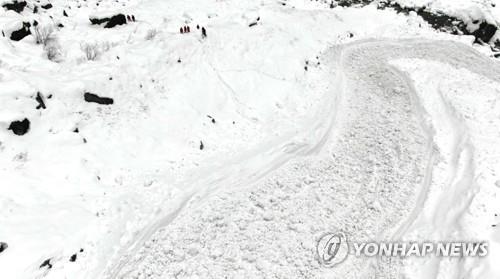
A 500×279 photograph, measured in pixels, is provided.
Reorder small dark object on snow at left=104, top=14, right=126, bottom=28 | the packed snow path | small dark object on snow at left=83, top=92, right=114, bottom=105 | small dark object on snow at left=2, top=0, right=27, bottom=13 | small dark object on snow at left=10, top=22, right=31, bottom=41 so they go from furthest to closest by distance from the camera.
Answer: small dark object on snow at left=104, top=14, right=126, bottom=28 < small dark object on snow at left=2, top=0, right=27, bottom=13 < small dark object on snow at left=10, top=22, right=31, bottom=41 < small dark object on snow at left=83, top=92, right=114, bottom=105 < the packed snow path

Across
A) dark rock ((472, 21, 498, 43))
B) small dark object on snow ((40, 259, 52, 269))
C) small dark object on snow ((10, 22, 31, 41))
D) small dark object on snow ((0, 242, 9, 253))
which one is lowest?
small dark object on snow ((40, 259, 52, 269))

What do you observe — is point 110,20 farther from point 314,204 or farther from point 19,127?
point 314,204

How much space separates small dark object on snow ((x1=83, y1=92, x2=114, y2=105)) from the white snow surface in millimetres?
207

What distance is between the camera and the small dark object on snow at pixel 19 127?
11305 millimetres

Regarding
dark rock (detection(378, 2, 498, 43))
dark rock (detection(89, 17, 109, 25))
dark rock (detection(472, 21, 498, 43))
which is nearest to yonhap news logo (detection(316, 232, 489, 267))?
dark rock (detection(89, 17, 109, 25))

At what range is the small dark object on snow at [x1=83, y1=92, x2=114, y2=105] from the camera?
13008 millimetres

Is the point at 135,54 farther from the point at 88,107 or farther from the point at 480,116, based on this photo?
the point at 480,116

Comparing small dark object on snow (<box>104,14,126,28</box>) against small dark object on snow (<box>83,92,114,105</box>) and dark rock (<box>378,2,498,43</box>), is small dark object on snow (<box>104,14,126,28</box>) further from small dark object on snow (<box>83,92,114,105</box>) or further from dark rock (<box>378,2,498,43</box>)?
dark rock (<box>378,2,498,43</box>)

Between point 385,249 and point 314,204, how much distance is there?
214 cm

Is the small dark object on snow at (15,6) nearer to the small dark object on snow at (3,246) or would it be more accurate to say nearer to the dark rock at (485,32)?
the small dark object on snow at (3,246)

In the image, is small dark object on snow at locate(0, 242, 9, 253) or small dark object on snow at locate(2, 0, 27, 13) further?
small dark object on snow at locate(2, 0, 27, 13)

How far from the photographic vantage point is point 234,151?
12.6 metres

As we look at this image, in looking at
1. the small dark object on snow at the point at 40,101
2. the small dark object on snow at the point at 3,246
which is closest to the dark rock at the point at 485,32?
the small dark object on snow at the point at 40,101

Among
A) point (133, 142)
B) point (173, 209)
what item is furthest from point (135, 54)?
point (173, 209)
